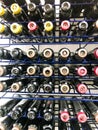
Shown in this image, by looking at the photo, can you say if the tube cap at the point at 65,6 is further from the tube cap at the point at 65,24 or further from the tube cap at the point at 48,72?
the tube cap at the point at 48,72

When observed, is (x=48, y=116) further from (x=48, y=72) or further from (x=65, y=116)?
(x=48, y=72)

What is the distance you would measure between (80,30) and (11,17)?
0.36 meters

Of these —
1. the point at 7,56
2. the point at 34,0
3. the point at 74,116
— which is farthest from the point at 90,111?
the point at 34,0

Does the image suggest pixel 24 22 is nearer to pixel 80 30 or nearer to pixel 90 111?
pixel 80 30

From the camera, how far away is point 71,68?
3.23ft

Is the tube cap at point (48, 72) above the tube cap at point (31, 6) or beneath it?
beneath

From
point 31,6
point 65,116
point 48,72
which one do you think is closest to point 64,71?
point 48,72

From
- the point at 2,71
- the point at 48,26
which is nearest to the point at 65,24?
the point at 48,26

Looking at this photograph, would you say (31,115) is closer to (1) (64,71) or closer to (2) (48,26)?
(1) (64,71)

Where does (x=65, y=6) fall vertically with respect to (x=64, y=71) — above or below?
above

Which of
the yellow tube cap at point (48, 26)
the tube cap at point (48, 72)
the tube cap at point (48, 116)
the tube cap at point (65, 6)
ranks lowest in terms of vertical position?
the tube cap at point (48, 116)

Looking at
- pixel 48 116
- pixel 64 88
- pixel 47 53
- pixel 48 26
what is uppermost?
pixel 48 26

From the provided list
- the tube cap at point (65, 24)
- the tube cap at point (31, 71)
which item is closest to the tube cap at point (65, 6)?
the tube cap at point (65, 24)

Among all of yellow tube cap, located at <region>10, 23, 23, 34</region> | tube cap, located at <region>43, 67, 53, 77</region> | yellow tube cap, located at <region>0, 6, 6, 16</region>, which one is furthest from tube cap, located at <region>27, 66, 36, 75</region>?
yellow tube cap, located at <region>0, 6, 6, 16</region>
